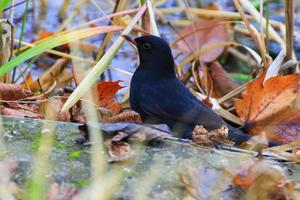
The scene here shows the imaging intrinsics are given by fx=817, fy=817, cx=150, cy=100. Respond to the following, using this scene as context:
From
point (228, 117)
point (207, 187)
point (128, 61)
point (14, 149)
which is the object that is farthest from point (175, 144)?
point (128, 61)

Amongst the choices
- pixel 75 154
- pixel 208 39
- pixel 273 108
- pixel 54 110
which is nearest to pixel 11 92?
pixel 54 110

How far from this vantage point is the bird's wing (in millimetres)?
3561

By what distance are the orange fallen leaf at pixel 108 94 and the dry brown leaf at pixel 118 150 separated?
2.98 feet

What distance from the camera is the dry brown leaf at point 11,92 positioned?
11.4ft

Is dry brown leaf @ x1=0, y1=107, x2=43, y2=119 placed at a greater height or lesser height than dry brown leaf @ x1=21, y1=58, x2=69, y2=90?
greater

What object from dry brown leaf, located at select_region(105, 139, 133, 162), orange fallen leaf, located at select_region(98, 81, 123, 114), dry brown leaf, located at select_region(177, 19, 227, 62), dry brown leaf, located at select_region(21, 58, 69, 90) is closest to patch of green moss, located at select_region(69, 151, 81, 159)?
dry brown leaf, located at select_region(105, 139, 133, 162)

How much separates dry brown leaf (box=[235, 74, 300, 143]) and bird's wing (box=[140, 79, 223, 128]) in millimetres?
145

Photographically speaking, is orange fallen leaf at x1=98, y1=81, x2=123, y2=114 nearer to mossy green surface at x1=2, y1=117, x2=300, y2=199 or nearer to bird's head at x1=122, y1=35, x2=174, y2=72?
bird's head at x1=122, y1=35, x2=174, y2=72

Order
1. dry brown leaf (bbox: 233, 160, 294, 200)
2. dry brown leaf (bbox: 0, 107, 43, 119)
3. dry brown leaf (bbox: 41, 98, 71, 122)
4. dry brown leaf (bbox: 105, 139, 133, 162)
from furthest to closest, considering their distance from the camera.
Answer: dry brown leaf (bbox: 41, 98, 71, 122) → dry brown leaf (bbox: 0, 107, 43, 119) → dry brown leaf (bbox: 105, 139, 133, 162) → dry brown leaf (bbox: 233, 160, 294, 200)

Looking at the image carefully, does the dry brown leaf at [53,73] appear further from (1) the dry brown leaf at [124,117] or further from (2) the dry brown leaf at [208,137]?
(2) the dry brown leaf at [208,137]

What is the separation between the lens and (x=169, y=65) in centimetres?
399

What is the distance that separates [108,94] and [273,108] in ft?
2.53

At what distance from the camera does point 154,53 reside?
3.99m

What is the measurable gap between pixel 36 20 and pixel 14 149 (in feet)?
13.0
